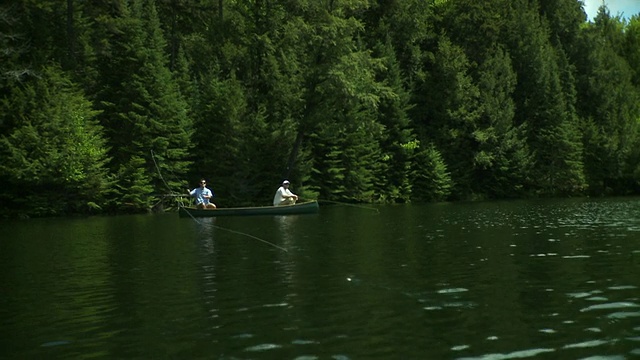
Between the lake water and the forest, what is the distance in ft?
78.8

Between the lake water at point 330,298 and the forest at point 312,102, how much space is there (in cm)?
2400

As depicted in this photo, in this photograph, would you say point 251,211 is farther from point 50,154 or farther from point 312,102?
point 312,102

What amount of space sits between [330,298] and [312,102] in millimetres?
42305

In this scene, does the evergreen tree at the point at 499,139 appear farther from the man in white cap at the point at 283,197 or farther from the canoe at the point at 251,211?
the canoe at the point at 251,211

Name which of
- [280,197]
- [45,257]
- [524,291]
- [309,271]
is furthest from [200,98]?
[524,291]

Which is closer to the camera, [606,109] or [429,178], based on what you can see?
[429,178]

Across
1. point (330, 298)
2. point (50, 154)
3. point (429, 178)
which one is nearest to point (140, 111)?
point (50, 154)

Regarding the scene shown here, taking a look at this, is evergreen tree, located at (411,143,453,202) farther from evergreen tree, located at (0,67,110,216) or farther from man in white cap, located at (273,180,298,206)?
evergreen tree, located at (0,67,110,216)

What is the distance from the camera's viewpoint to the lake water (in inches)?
338

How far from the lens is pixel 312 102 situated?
53438 millimetres

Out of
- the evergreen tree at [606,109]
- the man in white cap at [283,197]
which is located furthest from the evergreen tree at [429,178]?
the man in white cap at [283,197]

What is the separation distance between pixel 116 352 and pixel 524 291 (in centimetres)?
663

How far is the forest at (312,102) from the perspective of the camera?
1783 inches

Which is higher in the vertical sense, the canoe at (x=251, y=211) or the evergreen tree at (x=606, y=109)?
the evergreen tree at (x=606, y=109)
